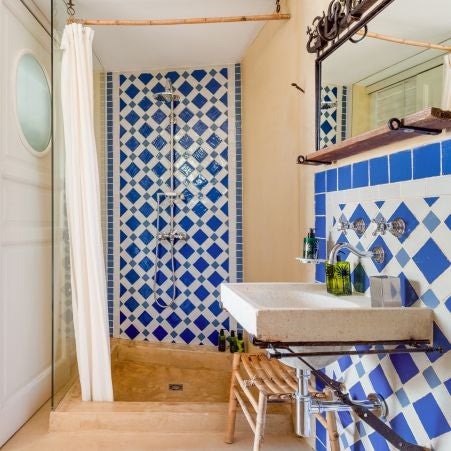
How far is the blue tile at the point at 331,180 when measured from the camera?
191 cm

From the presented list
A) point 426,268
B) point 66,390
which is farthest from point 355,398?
point 66,390

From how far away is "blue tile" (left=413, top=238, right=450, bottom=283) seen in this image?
1269mm

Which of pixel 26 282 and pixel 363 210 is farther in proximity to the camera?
pixel 26 282

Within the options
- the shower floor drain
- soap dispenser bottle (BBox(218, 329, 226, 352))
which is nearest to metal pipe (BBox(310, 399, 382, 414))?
the shower floor drain

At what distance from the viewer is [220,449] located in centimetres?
220

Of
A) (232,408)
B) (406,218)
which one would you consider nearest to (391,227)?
(406,218)

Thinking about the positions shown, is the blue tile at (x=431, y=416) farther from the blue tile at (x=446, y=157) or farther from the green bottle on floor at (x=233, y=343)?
the green bottle on floor at (x=233, y=343)

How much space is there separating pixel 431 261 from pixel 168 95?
261 centimetres

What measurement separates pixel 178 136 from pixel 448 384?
2774 mm

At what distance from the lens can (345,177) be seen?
1.82 metres

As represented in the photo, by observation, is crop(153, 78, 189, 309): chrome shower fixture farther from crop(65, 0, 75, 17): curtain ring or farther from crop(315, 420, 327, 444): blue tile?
crop(315, 420, 327, 444): blue tile

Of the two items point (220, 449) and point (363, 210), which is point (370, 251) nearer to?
point (363, 210)

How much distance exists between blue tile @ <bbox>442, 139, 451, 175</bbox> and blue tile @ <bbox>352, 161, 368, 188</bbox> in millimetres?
407

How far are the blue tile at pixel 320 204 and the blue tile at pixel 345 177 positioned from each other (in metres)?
0.17
